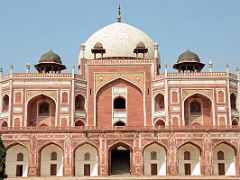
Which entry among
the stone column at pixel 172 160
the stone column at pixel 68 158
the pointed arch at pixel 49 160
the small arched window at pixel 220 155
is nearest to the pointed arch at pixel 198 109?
the small arched window at pixel 220 155

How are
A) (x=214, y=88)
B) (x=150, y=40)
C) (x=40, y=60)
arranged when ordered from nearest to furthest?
(x=214, y=88) < (x=40, y=60) < (x=150, y=40)

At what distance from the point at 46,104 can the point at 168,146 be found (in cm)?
1324

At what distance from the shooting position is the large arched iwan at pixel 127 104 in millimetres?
41281

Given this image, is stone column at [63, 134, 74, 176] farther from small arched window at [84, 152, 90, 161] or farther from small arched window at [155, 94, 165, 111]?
small arched window at [155, 94, 165, 111]

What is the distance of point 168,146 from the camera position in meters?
34.9

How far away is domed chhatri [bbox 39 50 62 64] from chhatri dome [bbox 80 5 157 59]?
3.73m

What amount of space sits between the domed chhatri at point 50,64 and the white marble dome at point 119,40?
4627mm

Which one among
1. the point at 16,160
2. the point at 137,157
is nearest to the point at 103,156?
the point at 137,157

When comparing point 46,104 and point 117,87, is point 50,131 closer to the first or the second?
point 46,104

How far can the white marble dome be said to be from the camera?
154 feet

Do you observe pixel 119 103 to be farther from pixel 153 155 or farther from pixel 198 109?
pixel 153 155

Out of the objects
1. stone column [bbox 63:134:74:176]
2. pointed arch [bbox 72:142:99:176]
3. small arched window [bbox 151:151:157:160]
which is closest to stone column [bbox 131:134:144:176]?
small arched window [bbox 151:151:157:160]

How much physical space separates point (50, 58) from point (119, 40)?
326 inches

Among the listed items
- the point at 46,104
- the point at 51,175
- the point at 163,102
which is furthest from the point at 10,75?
the point at 163,102
